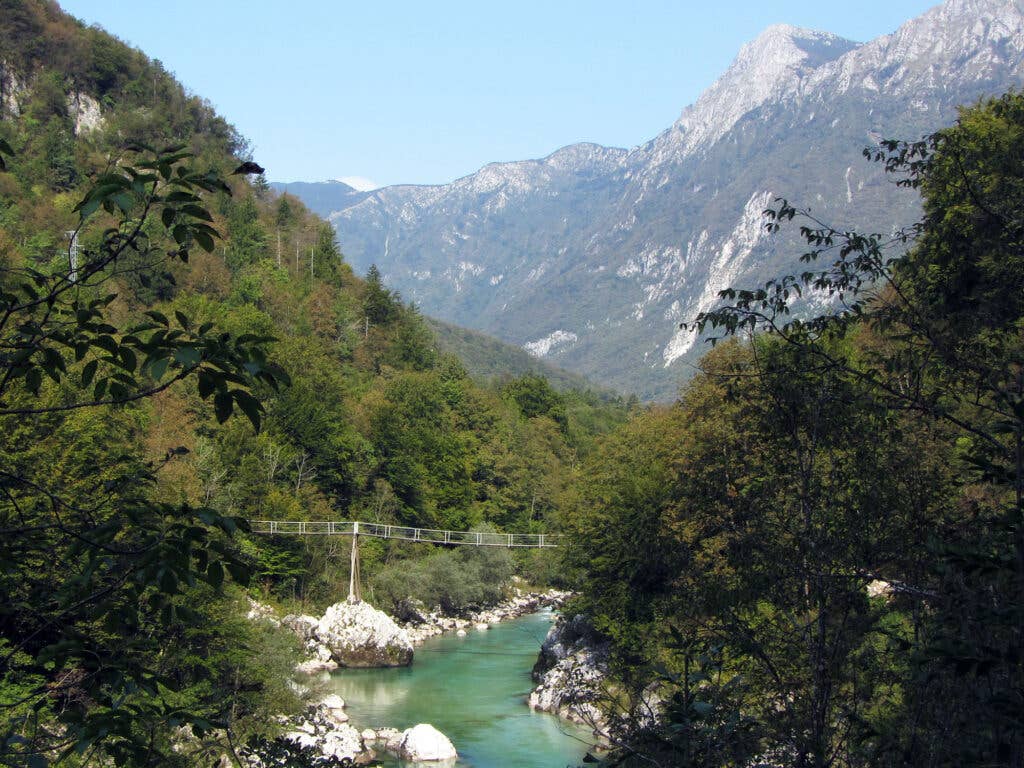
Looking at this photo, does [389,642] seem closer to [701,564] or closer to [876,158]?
[701,564]

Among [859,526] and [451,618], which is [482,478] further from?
[859,526]

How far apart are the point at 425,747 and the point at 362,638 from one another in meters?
11.4

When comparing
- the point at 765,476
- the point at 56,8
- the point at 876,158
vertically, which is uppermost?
the point at 56,8

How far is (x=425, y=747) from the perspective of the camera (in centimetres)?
1923

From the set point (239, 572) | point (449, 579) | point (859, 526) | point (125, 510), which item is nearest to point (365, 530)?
point (449, 579)

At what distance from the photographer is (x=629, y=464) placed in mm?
26016

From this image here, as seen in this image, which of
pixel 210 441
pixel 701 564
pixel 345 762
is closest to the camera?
pixel 345 762

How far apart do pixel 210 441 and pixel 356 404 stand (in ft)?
44.5

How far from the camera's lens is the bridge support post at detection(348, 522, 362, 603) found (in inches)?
1307

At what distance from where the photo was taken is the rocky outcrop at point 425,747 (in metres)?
19.1

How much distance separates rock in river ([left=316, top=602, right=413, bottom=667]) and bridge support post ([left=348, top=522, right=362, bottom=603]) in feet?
5.43

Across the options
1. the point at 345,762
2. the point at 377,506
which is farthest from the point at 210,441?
the point at 345,762

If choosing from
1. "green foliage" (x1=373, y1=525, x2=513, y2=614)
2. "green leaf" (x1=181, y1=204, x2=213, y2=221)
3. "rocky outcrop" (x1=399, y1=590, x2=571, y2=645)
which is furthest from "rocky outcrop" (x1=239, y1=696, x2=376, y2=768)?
"green foliage" (x1=373, y1=525, x2=513, y2=614)

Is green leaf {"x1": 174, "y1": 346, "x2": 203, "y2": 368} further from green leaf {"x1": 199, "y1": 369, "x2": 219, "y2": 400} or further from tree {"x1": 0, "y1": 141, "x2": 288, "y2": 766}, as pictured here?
green leaf {"x1": 199, "y1": 369, "x2": 219, "y2": 400}
